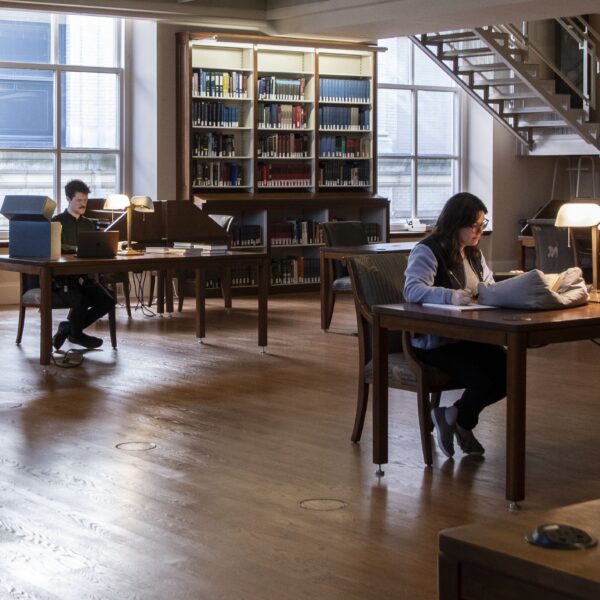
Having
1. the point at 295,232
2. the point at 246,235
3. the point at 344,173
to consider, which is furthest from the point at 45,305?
the point at 344,173

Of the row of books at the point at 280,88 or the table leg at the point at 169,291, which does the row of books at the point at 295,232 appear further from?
the table leg at the point at 169,291

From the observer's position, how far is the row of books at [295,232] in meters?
12.1

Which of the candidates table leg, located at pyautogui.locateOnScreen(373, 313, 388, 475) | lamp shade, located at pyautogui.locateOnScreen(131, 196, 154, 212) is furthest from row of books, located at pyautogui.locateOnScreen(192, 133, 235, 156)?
table leg, located at pyautogui.locateOnScreen(373, 313, 388, 475)

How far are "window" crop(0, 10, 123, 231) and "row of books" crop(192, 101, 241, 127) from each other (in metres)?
0.82

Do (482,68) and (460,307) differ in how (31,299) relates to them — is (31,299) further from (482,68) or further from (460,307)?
(482,68)

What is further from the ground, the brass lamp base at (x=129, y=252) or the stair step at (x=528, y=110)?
the stair step at (x=528, y=110)

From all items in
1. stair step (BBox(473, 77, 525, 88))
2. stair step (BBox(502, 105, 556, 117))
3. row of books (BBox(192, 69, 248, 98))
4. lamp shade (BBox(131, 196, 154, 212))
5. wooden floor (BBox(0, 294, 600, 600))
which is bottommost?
wooden floor (BBox(0, 294, 600, 600))

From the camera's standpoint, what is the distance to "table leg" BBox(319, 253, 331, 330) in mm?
8945

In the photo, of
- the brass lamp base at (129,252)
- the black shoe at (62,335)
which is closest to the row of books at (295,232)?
the brass lamp base at (129,252)

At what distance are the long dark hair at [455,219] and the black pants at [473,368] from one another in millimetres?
386

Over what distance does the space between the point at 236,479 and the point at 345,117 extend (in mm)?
8391

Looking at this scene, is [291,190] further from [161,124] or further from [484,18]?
[484,18]

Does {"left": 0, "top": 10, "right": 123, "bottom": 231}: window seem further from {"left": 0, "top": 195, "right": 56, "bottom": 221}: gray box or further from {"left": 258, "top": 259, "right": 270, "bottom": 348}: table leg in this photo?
{"left": 258, "top": 259, "right": 270, "bottom": 348}: table leg

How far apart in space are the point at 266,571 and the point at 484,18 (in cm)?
797
